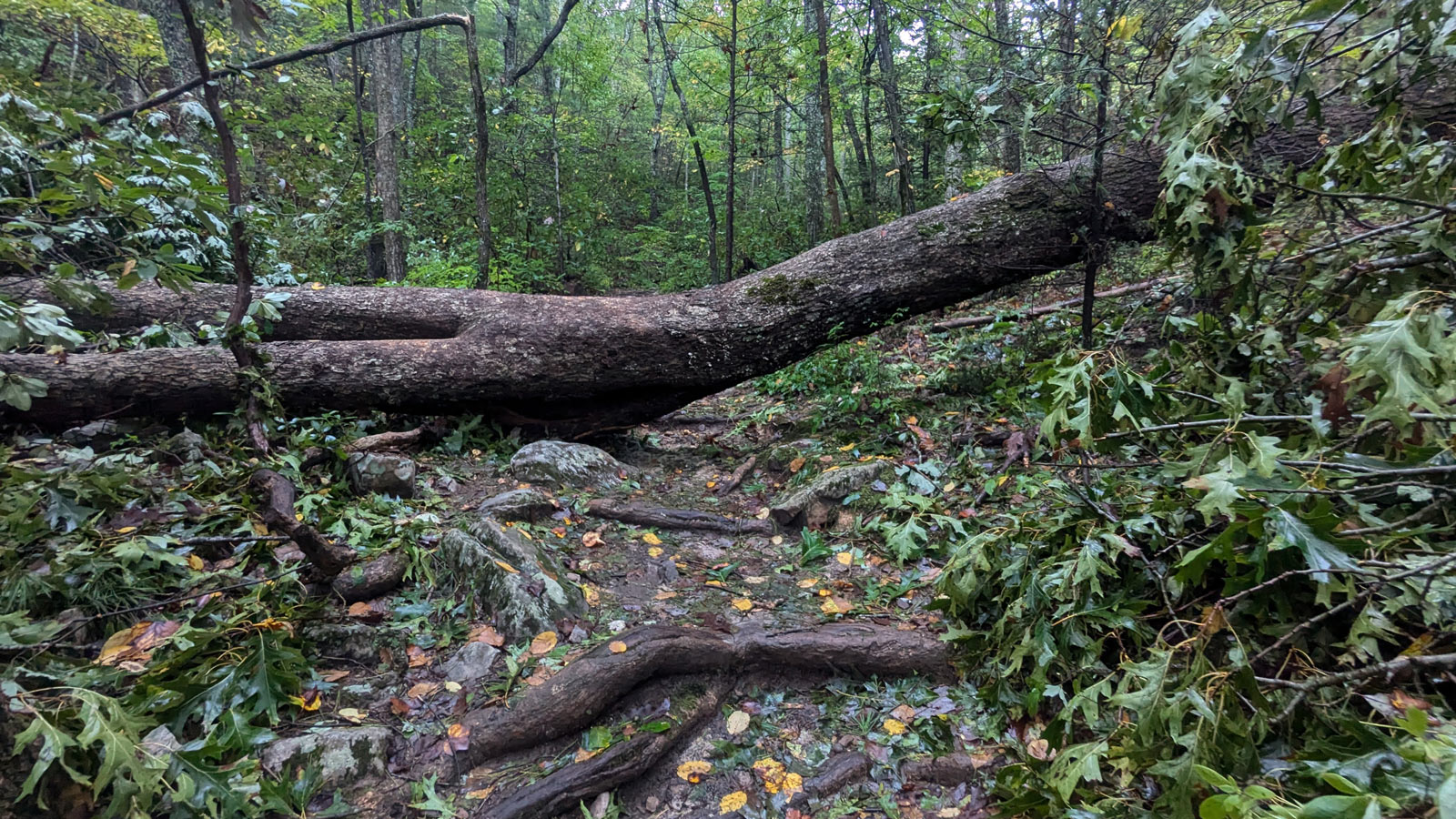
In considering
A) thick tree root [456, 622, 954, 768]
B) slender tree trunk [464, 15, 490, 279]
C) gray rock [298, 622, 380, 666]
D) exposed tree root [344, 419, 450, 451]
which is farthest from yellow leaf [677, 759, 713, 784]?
slender tree trunk [464, 15, 490, 279]

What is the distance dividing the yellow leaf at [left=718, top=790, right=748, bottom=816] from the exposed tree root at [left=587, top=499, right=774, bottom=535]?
6.44ft

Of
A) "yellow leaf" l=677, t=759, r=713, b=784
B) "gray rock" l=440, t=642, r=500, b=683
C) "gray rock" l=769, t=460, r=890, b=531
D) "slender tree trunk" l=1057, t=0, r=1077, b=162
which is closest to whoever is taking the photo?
"yellow leaf" l=677, t=759, r=713, b=784

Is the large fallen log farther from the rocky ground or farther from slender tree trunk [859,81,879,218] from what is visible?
slender tree trunk [859,81,879,218]

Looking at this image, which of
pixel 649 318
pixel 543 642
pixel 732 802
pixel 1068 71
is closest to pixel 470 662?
pixel 543 642

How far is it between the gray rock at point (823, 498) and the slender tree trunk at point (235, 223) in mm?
3049

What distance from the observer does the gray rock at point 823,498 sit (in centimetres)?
415

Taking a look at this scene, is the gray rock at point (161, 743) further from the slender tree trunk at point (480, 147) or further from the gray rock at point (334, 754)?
the slender tree trunk at point (480, 147)

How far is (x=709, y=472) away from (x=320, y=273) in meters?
7.95

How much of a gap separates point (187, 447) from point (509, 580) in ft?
8.74

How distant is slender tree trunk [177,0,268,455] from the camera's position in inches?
102

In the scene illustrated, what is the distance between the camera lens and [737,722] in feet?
8.50

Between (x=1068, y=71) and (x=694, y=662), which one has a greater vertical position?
(x=1068, y=71)

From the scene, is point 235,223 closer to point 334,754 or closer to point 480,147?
point 334,754

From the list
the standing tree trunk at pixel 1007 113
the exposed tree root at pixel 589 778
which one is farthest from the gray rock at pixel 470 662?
the standing tree trunk at pixel 1007 113
